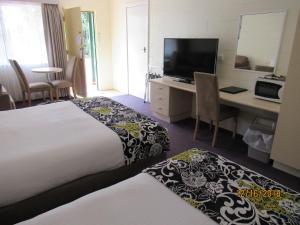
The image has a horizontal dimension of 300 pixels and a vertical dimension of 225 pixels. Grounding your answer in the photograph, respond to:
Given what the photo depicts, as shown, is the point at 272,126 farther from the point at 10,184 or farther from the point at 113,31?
the point at 113,31

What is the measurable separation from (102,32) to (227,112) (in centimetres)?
395

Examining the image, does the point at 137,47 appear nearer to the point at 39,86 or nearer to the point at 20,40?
the point at 39,86

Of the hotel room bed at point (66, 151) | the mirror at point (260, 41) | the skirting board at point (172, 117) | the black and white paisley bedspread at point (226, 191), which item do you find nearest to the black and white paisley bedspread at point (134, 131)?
the hotel room bed at point (66, 151)

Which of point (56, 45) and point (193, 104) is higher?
point (56, 45)

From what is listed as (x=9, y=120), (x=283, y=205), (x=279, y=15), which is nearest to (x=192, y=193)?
(x=283, y=205)

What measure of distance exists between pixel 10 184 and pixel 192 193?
3.68 ft

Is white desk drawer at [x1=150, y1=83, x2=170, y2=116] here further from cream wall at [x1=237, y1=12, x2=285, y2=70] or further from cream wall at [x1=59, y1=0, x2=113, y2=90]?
cream wall at [x1=59, y1=0, x2=113, y2=90]

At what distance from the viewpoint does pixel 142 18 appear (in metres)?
4.61

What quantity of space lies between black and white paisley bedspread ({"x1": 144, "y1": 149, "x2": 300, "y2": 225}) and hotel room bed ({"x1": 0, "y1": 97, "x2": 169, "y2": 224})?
1.78 ft

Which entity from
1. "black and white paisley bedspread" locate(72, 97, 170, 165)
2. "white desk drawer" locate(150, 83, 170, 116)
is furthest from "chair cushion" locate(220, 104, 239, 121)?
"black and white paisley bedspread" locate(72, 97, 170, 165)

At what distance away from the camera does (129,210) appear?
1050 millimetres

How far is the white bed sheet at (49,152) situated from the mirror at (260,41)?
7.11ft

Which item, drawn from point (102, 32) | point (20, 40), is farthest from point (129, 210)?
point (102, 32)

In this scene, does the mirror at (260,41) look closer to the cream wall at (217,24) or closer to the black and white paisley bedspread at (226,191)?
the cream wall at (217,24)
